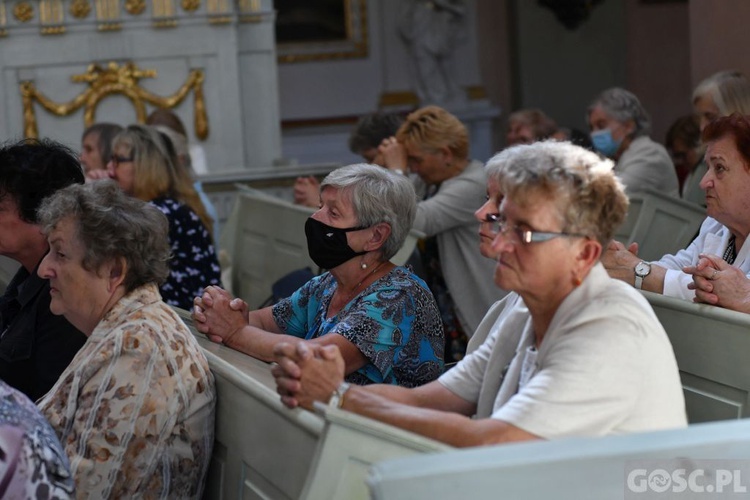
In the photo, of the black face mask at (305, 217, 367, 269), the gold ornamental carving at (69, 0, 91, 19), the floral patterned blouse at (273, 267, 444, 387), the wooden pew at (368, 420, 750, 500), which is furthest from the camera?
the gold ornamental carving at (69, 0, 91, 19)

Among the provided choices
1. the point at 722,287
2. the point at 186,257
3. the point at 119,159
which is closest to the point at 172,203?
the point at 186,257

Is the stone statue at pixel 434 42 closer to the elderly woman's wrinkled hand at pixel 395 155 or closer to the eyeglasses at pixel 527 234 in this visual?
the elderly woman's wrinkled hand at pixel 395 155

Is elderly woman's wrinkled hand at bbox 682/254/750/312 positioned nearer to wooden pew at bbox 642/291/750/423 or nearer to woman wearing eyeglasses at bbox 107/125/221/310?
wooden pew at bbox 642/291/750/423

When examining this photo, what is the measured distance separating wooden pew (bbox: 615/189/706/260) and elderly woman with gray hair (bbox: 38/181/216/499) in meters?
2.43

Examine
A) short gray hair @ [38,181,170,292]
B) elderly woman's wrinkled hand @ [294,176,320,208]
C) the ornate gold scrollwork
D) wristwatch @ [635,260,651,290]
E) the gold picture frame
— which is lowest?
wristwatch @ [635,260,651,290]

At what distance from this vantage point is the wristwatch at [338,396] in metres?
2.31

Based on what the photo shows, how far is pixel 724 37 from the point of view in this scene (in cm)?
625

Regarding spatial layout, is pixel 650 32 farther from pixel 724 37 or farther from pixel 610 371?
pixel 610 371

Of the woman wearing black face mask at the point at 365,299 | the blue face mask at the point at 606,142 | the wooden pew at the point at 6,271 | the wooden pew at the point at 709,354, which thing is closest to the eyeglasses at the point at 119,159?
the wooden pew at the point at 6,271

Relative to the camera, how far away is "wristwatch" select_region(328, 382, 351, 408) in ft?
7.57

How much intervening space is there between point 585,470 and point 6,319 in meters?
2.22

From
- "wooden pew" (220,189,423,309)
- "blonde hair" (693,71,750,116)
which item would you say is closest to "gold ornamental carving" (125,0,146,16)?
"wooden pew" (220,189,423,309)

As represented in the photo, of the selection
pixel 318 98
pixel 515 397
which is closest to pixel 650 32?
pixel 318 98

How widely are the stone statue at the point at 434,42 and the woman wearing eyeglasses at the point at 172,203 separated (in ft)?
22.7
